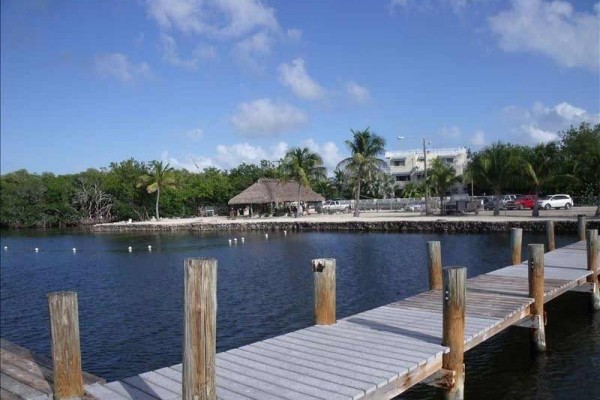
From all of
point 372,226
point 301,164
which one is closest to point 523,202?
point 372,226

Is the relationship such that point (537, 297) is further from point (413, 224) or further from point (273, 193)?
point (273, 193)

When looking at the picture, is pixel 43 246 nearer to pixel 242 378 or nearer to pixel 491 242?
pixel 491 242

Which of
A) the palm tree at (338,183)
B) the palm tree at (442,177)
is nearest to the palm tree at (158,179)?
the palm tree at (338,183)

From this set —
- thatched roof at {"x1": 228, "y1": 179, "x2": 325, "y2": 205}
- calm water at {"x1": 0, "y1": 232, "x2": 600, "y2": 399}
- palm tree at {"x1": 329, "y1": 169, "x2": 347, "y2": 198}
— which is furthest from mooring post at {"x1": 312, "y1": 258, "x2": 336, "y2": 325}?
palm tree at {"x1": 329, "y1": 169, "x2": 347, "y2": 198}

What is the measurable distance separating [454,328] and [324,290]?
93.3 inches

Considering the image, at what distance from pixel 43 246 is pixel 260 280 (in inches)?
1138

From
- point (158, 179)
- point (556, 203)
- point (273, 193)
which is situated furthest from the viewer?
point (158, 179)

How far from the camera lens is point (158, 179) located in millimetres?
68375

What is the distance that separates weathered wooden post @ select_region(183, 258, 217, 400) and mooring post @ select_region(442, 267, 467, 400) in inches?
154

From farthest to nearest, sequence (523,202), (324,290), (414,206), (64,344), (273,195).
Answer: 1. (273,195)
2. (414,206)
3. (523,202)
4. (324,290)
5. (64,344)

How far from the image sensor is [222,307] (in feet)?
55.3

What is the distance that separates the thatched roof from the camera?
61.7 metres

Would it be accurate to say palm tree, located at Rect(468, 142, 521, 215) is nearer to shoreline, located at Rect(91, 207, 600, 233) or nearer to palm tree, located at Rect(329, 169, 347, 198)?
shoreline, located at Rect(91, 207, 600, 233)

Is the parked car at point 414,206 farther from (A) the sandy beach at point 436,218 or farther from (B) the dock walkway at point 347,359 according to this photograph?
(B) the dock walkway at point 347,359
